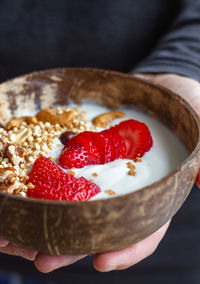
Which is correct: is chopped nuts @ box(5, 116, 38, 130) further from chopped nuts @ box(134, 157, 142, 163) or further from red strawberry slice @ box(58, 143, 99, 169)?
chopped nuts @ box(134, 157, 142, 163)

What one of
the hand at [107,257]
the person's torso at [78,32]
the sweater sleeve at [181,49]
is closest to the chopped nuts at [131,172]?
the hand at [107,257]

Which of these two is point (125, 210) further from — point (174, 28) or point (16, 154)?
point (174, 28)

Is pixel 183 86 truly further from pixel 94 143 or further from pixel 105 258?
pixel 105 258

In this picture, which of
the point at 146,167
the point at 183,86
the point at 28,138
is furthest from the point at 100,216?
the point at 183,86

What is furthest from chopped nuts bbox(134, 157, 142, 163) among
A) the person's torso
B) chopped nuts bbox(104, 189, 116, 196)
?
the person's torso

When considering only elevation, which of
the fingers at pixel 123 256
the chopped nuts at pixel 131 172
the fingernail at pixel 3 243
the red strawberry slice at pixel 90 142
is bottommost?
the fingernail at pixel 3 243

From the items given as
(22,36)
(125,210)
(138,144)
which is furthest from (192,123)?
(22,36)

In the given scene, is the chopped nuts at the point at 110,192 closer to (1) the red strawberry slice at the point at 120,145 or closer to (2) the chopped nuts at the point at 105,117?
(1) the red strawberry slice at the point at 120,145

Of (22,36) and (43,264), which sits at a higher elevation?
(22,36)
